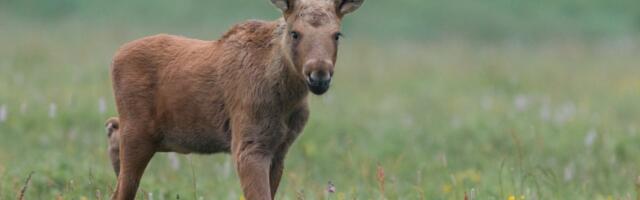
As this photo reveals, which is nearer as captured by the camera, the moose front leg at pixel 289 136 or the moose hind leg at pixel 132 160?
the moose front leg at pixel 289 136

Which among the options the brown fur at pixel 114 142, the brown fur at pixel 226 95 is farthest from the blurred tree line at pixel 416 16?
the brown fur at pixel 226 95

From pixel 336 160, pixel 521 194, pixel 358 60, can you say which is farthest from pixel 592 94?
pixel 521 194

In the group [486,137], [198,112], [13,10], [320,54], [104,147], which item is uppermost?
[320,54]

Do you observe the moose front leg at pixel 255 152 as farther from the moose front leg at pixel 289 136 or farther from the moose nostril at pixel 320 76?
the moose nostril at pixel 320 76

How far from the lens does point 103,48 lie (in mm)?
20219

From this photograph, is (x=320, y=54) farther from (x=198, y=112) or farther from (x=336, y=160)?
(x=336, y=160)

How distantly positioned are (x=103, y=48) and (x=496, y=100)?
7.24 m

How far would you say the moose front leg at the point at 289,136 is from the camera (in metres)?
7.29

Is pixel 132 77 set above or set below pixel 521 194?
above

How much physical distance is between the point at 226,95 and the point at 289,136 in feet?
1.55

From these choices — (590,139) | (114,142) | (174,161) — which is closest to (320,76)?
(114,142)

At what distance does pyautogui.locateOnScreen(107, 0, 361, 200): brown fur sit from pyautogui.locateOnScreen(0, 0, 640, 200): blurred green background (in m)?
0.46

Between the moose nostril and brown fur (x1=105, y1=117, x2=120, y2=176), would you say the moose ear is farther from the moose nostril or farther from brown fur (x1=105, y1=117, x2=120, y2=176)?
brown fur (x1=105, y1=117, x2=120, y2=176)

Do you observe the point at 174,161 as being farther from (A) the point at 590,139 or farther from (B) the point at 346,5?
(A) the point at 590,139
